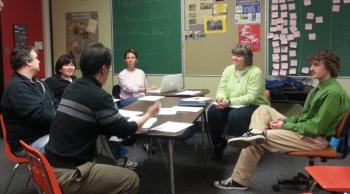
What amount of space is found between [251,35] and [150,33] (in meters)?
1.45

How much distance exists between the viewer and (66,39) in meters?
6.04

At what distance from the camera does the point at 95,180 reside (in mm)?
1995

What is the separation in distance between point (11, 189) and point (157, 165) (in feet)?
4.47

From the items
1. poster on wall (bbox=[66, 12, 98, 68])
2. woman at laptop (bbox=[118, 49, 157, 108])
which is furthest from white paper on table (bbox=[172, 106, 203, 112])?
poster on wall (bbox=[66, 12, 98, 68])

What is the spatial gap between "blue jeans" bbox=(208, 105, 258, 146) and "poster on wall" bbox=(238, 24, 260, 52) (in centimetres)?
122

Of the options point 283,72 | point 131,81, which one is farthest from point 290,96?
point 131,81

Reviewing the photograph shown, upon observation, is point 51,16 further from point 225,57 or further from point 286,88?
point 286,88

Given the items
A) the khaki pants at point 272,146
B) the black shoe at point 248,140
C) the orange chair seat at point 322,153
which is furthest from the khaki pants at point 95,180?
the orange chair seat at point 322,153

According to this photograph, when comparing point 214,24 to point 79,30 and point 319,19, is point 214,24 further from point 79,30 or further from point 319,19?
point 79,30

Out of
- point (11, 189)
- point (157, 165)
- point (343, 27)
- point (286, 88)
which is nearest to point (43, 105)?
point (11, 189)

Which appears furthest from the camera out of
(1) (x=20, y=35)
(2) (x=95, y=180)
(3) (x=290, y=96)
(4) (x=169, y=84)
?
(1) (x=20, y=35)

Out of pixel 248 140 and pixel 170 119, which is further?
pixel 248 140

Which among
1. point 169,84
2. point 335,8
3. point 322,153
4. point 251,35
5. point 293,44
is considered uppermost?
point 335,8

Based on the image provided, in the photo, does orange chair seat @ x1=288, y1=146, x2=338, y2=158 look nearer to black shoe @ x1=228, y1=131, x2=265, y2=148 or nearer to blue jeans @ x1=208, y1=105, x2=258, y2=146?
black shoe @ x1=228, y1=131, x2=265, y2=148
